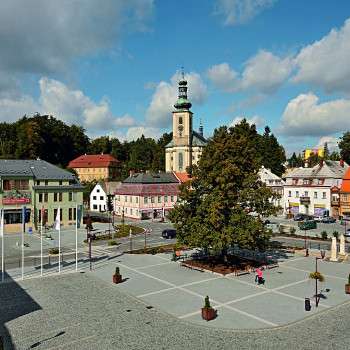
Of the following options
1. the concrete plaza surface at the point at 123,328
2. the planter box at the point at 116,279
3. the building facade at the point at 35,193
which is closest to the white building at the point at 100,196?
the building facade at the point at 35,193

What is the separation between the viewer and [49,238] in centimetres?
5484

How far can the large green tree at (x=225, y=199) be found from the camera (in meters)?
33.6

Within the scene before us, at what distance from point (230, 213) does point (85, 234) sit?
3059cm

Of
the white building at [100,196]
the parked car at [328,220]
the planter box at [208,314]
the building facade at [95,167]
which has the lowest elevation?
the planter box at [208,314]

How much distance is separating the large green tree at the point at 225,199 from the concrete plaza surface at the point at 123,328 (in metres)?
8.33

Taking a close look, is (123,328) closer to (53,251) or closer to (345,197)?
(53,251)

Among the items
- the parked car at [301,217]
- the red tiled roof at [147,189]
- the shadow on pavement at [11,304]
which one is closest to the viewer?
the shadow on pavement at [11,304]

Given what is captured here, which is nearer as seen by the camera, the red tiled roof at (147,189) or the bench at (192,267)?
the bench at (192,267)

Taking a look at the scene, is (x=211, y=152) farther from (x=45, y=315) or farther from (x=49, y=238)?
(x=49, y=238)

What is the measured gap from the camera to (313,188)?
79.0m

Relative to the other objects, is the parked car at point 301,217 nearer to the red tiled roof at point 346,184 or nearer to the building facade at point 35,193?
the red tiled roof at point 346,184

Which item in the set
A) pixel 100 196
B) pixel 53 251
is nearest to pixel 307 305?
pixel 53 251

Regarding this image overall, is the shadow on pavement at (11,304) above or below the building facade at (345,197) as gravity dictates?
below

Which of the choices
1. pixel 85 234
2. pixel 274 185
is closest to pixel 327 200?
pixel 274 185
